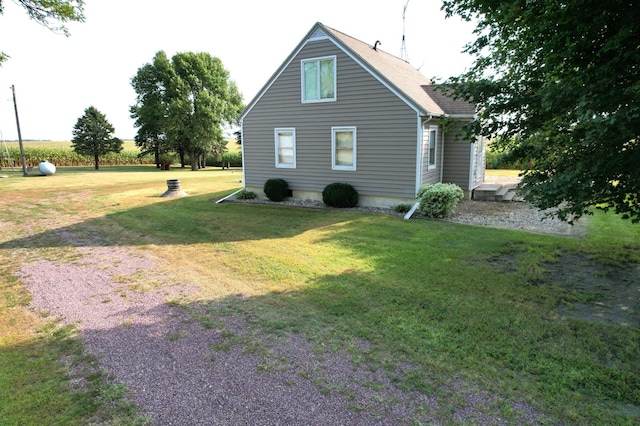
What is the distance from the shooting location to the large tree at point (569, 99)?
372 cm

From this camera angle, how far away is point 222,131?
4031 centimetres

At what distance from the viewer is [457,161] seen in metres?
14.5

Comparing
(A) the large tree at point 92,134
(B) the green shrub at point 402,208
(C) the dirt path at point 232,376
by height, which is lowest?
(C) the dirt path at point 232,376

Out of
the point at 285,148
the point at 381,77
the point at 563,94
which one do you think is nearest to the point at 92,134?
the point at 285,148

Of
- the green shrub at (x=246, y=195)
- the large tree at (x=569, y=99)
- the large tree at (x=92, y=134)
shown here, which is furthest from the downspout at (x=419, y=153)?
the large tree at (x=92, y=134)

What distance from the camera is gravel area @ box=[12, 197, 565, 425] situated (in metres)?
3.12

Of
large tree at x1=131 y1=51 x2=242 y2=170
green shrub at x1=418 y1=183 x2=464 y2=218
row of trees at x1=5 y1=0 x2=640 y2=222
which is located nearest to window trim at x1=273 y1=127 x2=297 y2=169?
green shrub at x1=418 y1=183 x2=464 y2=218

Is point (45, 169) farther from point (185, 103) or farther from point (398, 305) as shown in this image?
point (398, 305)

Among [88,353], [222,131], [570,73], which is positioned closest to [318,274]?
[88,353]

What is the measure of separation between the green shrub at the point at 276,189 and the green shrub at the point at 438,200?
547 cm

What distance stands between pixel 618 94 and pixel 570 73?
2.44 ft

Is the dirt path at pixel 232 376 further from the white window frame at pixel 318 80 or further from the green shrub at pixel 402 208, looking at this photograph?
the white window frame at pixel 318 80

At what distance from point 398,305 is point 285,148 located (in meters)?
10.5

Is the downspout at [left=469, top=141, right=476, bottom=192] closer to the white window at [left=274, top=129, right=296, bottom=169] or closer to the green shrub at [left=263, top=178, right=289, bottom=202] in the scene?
the white window at [left=274, top=129, right=296, bottom=169]
